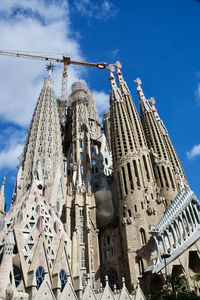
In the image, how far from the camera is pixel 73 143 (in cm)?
4419

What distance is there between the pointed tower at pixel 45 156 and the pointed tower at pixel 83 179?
2.05 m

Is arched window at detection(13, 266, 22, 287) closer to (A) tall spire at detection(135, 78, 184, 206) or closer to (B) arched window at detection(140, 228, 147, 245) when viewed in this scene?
(B) arched window at detection(140, 228, 147, 245)

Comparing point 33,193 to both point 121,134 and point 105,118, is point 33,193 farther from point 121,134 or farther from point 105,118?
point 105,118

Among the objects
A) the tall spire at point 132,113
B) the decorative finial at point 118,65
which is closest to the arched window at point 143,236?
the tall spire at point 132,113

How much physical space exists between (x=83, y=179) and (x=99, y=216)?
308 inches

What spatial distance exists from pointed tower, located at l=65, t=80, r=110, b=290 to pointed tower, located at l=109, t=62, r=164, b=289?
12.0 ft

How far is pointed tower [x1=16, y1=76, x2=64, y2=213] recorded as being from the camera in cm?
3434

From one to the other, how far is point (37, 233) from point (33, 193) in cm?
497

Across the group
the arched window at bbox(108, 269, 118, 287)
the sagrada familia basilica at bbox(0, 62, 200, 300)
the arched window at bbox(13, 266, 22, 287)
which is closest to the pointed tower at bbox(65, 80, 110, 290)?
the sagrada familia basilica at bbox(0, 62, 200, 300)

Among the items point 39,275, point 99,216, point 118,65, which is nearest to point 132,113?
point 118,65

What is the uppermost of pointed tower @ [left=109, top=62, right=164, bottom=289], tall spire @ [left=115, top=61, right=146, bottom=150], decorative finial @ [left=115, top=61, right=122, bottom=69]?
decorative finial @ [left=115, top=61, right=122, bottom=69]

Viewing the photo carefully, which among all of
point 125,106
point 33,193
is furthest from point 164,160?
point 33,193

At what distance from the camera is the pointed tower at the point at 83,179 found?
27938 millimetres

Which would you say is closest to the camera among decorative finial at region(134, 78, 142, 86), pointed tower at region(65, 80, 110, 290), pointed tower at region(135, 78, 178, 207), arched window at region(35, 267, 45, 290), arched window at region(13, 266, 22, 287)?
arched window at region(13, 266, 22, 287)
